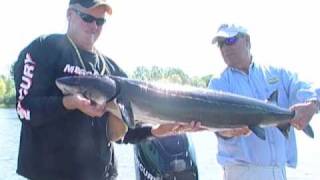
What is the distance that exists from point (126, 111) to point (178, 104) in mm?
496

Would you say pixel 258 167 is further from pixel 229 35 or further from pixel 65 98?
pixel 65 98

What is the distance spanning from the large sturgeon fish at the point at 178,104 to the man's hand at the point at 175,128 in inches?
1.6

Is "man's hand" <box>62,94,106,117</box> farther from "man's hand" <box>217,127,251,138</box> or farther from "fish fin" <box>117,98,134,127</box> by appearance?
"man's hand" <box>217,127,251,138</box>

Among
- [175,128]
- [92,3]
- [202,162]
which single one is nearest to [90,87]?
[92,3]

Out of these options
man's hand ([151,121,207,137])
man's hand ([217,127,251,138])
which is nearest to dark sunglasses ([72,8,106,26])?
man's hand ([151,121,207,137])

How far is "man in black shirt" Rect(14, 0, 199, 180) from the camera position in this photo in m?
3.89

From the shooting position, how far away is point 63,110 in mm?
3883

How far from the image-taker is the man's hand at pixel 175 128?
4469 millimetres

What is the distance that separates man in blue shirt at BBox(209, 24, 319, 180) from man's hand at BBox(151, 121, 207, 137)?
676mm

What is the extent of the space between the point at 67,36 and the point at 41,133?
0.71m

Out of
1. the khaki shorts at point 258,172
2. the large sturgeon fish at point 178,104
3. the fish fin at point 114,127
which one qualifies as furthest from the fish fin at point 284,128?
the fish fin at point 114,127

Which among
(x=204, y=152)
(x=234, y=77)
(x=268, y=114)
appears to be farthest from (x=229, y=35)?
(x=204, y=152)

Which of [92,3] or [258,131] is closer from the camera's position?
[92,3]

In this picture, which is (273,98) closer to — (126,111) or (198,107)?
(198,107)
